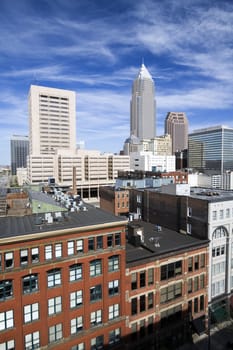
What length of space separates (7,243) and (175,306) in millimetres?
28928

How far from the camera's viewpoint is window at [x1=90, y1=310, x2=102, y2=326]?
3152cm

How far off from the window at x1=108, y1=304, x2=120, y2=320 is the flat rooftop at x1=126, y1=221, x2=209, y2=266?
6243 millimetres

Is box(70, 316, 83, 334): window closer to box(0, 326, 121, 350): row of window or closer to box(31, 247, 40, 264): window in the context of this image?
box(0, 326, 121, 350): row of window

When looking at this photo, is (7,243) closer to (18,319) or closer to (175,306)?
(18,319)

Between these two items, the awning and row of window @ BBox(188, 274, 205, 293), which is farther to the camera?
the awning

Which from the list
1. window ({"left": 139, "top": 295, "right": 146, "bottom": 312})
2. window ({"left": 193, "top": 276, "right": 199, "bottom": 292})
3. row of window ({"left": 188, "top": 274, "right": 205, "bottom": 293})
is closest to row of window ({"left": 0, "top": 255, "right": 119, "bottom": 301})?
window ({"left": 139, "top": 295, "right": 146, "bottom": 312})

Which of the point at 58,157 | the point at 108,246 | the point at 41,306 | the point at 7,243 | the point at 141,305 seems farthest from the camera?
the point at 58,157

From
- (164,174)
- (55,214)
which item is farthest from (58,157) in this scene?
(55,214)

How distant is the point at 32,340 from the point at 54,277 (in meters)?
7.67

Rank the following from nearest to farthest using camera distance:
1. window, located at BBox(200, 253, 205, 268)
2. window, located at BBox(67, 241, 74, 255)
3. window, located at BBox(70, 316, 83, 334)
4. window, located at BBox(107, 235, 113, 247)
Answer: window, located at BBox(67, 241, 74, 255) < window, located at BBox(70, 316, 83, 334) < window, located at BBox(107, 235, 113, 247) < window, located at BBox(200, 253, 205, 268)

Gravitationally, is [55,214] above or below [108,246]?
above

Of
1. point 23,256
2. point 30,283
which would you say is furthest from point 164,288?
point 23,256

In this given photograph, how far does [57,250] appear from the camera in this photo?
94.7 feet

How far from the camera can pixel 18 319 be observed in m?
26.8
